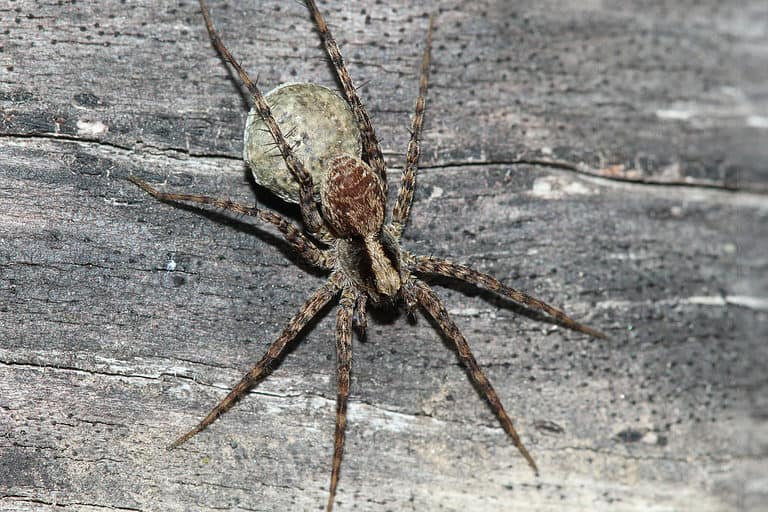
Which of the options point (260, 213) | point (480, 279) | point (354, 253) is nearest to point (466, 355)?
point (480, 279)

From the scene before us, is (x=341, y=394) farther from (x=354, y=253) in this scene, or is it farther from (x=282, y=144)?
(x=282, y=144)

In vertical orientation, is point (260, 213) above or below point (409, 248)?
above

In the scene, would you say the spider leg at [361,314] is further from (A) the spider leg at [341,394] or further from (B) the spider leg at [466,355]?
(B) the spider leg at [466,355]

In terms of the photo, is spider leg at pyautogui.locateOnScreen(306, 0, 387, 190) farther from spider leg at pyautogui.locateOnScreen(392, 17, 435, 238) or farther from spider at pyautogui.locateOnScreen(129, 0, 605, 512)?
spider leg at pyautogui.locateOnScreen(392, 17, 435, 238)

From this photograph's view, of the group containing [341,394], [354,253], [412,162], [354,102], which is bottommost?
[341,394]

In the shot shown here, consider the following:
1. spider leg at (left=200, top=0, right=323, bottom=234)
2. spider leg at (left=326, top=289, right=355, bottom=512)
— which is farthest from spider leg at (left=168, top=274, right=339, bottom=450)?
spider leg at (left=200, top=0, right=323, bottom=234)
